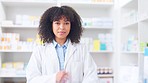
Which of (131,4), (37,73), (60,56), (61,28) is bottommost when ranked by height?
(37,73)

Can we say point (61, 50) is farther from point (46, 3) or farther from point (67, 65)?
point (46, 3)

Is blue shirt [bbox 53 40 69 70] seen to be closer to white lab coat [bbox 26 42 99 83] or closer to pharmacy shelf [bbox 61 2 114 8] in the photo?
white lab coat [bbox 26 42 99 83]

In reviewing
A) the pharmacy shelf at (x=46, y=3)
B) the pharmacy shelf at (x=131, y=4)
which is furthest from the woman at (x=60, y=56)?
the pharmacy shelf at (x=46, y=3)

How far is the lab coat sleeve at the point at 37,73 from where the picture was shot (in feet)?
4.63

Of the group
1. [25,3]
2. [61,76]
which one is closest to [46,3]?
[25,3]

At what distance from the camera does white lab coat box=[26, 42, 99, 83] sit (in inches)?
58.4

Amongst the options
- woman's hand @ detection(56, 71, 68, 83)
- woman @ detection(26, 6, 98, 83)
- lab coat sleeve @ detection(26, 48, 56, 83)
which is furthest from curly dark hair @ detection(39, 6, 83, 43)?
woman's hand @ detection(56, 71, 68, 83)

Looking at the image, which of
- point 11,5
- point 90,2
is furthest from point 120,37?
point 11,5

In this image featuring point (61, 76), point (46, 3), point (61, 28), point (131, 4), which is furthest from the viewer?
point (46, 3)

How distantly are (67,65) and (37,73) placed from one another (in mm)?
197

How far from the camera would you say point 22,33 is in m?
3.61

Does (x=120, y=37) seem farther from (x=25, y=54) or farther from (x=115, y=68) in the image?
(x=25, y=54)

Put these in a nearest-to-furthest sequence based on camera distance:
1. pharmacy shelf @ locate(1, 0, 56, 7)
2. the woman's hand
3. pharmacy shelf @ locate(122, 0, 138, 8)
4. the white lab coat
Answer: the woman's hand < the white lab coat < pharmacy shelf @ locate(122, 0, 138, 8) < pharmacy shelf @ locate(1, 0, 56, 7)

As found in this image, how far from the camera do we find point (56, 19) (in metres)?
1.49
